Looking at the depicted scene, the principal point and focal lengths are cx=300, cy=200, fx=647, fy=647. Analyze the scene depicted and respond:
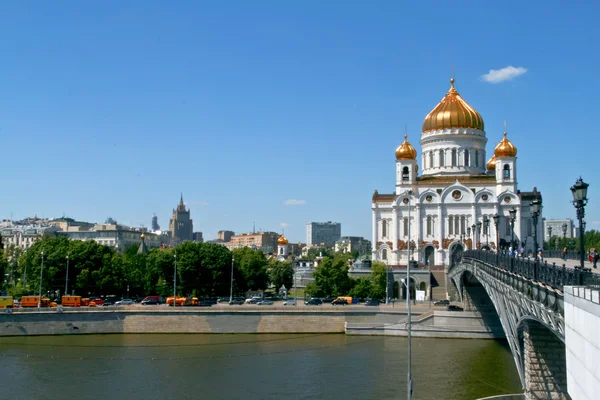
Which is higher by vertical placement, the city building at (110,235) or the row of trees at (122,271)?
the city building at (110,235)

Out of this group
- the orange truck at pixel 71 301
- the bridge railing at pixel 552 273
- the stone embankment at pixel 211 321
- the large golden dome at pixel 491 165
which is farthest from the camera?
the large golden dome at pixel 491 165

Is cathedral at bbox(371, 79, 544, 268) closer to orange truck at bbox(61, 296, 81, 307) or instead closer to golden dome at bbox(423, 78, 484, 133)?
golden dome at bbox(423, 78, 484, 133)

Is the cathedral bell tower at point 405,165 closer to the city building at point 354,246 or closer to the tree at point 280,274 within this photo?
the tree at point 280,274

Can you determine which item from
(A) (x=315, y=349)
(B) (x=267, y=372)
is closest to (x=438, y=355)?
(A) (x=315, y=349)

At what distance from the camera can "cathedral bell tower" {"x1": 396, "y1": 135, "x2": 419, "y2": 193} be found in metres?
64.1

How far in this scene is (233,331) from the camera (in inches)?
1804

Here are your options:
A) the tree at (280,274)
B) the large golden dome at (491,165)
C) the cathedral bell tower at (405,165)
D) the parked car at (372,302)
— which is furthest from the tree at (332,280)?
the large golden dome at (491,165)

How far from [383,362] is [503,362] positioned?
244 inches

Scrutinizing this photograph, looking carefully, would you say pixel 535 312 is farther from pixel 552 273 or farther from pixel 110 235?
pixel 110 235

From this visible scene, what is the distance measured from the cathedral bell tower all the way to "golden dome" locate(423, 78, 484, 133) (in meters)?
3.24

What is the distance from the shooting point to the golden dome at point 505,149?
202 ft

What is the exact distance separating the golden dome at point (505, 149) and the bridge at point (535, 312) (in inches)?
1403

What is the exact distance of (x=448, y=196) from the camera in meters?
61.2

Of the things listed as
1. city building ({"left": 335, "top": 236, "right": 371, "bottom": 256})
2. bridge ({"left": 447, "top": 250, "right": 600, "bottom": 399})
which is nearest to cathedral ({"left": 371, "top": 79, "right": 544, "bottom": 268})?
bridge ({"left": 447, "top": 250, "right": 600, "bottom": 399})
